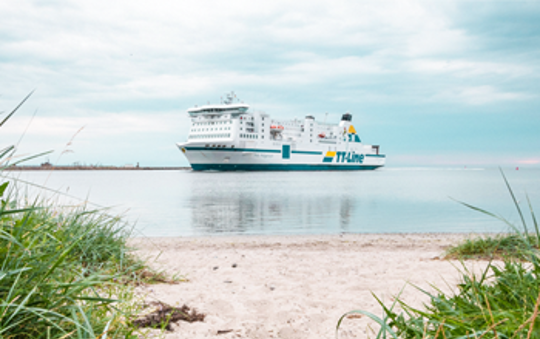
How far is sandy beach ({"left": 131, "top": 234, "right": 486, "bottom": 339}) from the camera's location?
1.81m

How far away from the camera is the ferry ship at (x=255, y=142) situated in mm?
36469

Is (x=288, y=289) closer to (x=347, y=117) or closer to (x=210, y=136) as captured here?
(x=210, y=136)

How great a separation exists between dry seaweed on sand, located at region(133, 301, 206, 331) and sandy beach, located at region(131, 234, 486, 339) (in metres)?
0.04

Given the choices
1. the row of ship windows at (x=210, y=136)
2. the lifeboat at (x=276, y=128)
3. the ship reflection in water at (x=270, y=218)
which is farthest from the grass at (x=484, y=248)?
the lifeboat at (x=276, y=128)

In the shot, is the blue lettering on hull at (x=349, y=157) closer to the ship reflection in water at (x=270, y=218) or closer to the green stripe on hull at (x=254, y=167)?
the green stripe on hull at (x=254, y=167)

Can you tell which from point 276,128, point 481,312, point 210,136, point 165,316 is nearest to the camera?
point 481,312

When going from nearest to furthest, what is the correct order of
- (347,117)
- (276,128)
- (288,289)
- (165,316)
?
(165,316), (288,289), (276,128), (347,117)

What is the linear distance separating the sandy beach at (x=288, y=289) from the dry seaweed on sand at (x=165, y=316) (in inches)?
1.6

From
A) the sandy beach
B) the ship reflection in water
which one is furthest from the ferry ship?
the sandy beach

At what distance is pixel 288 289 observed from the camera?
2.49 meters

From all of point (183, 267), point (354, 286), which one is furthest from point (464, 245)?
point (183, 267)

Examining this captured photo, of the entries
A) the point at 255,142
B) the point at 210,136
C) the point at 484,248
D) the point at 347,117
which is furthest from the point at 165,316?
the point at 347,117

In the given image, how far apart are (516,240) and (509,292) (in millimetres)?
2290

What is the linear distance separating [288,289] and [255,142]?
35279 millimetres
